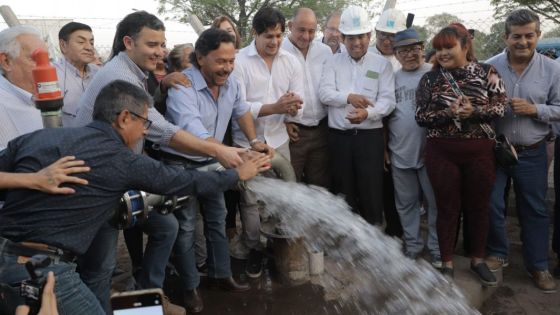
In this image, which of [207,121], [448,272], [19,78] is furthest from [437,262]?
[19,78]

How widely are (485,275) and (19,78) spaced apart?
12.0 feet

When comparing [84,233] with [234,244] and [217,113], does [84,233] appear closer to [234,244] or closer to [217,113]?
[217,113]

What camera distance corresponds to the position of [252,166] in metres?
3.07

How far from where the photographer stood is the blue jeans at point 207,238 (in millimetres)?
3783

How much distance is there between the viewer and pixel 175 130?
342cm

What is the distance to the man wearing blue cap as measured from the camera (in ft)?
14.1

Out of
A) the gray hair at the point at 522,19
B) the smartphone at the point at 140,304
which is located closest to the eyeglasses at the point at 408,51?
the gray hair at the point at 522,19

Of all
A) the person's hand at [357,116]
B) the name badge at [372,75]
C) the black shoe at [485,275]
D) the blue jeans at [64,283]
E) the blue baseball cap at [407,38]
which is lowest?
the black shoe at [485,275]

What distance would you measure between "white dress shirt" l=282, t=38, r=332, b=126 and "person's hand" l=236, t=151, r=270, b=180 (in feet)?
4.90

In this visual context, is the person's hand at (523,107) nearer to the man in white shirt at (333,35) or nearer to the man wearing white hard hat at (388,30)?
the man wearing white hard hat at (388,30)

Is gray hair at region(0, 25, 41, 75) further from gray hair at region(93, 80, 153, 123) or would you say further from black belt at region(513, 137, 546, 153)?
black belt at region(513, 137, 546, 153)

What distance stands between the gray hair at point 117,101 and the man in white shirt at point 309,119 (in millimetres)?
2112

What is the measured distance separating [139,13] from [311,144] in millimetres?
1919

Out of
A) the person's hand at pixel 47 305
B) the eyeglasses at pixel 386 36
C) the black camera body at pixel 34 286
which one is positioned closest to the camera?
the person's hand at pixel 47 305
